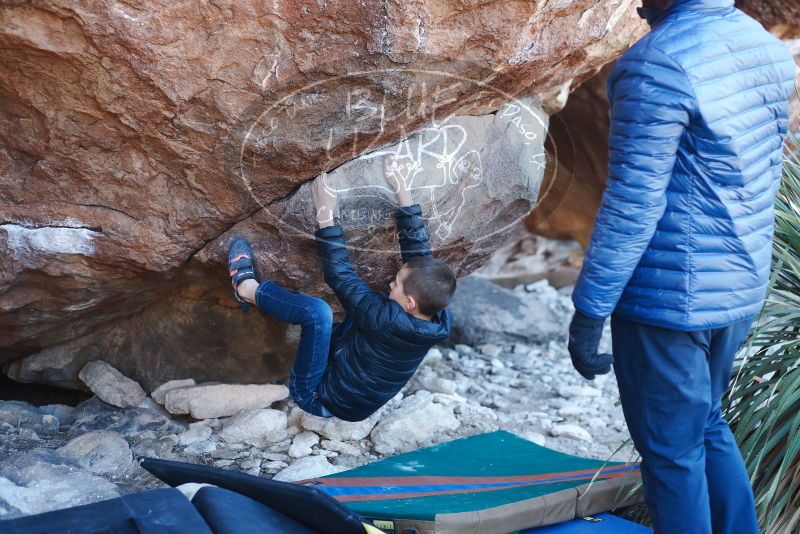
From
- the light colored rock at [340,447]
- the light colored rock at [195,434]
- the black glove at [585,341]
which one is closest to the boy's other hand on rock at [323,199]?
the light colored rock at [340,447]

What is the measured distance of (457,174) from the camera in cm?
350

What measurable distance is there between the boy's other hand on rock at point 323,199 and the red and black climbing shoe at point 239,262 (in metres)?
0.35

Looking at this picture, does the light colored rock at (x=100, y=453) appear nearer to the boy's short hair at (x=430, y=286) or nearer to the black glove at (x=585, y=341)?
the boy's short hair at (x=430, y=286)

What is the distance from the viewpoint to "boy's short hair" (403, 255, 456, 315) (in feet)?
10.4

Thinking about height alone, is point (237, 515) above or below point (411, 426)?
above

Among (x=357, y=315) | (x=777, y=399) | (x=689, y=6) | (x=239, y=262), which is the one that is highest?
(x=689, y=6)

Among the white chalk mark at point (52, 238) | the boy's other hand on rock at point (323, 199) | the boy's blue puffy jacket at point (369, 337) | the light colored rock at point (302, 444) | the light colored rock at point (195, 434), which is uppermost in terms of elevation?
the boy's other hand on rock at point (323, 199)

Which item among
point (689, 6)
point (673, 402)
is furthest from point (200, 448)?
point (689, 6)

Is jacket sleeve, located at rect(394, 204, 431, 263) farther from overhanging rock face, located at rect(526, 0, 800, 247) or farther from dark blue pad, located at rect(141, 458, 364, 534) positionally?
overhanging rock face, located at rect(526, 0, 800, 247)

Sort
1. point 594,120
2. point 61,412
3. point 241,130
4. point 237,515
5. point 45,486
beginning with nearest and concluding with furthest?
1. point 237,515
2. point 45,486
3. point 241,130
4. point 61,412
5. point 594,120

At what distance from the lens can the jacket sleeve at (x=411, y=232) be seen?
11.1ft

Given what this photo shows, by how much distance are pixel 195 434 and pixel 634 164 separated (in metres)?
2.37

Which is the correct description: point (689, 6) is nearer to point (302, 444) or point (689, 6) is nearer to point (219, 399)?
point (302, 444)

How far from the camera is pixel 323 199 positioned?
129 inches
